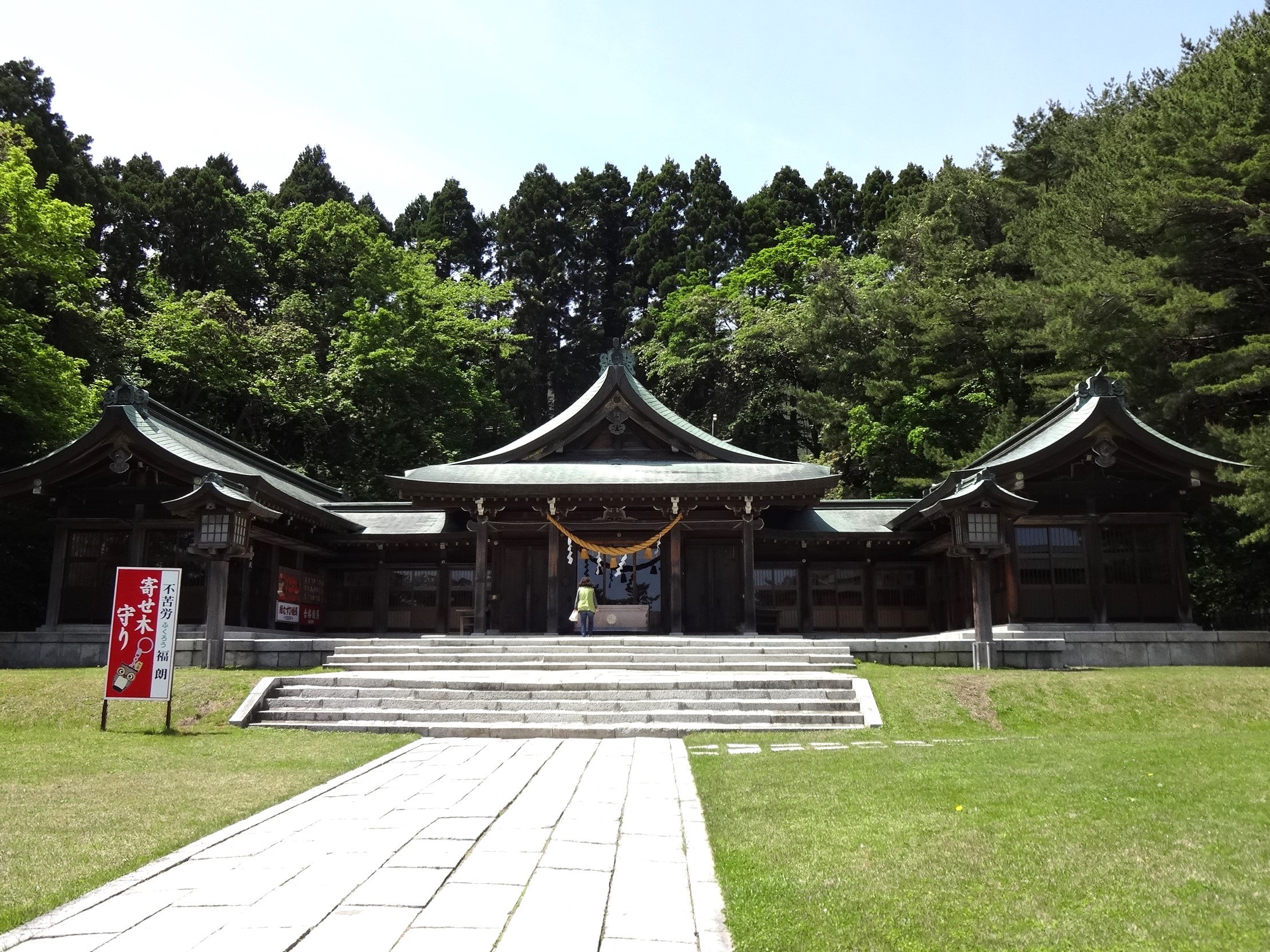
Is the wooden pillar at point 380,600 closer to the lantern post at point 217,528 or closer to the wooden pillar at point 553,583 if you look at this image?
the wooden pillar at point 553,583

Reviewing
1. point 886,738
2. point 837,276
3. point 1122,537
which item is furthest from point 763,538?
point 837,276

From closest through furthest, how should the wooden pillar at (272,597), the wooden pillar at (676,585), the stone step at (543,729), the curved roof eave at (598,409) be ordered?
1. the stone step at (543,729)
2. the wooden pillar at (676,585)
3. the wooden pillar at (272,597)
4. the curved roof eave at (598,409)

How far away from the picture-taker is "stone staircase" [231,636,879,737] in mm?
13516

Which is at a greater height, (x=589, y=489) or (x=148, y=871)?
(x=589, y=489)

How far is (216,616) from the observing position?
1758 cm

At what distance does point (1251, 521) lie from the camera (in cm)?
2272

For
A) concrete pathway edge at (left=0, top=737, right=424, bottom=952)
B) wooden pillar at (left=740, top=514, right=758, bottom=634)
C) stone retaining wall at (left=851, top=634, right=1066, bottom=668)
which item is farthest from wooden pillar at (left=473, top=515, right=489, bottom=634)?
concrete pathway edge at (left=0, top=737, right=424, bottom=952)

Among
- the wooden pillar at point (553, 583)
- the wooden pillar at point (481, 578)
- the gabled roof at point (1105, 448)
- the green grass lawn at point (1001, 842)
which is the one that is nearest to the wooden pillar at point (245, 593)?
the wooden pillar at point (481, 578)

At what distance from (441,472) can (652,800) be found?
1597 cm

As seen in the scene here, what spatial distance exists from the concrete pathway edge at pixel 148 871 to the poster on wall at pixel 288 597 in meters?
15.2

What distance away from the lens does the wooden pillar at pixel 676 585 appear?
72.6ft

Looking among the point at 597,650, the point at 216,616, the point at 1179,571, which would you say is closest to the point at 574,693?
the point at 597,650

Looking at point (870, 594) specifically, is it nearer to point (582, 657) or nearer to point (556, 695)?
point (582, 657)

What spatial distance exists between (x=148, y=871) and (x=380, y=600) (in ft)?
67.0
